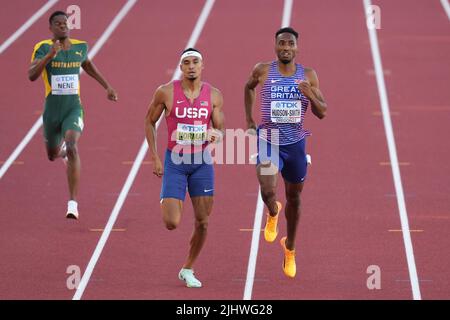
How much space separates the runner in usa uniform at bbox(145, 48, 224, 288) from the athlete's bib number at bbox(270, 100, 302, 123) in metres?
0.47

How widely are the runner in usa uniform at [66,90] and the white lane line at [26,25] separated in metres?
6.56

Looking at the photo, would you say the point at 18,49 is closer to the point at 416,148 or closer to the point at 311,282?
the point at 416,148

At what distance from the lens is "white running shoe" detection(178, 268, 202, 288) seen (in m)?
9.97

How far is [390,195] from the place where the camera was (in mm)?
12703

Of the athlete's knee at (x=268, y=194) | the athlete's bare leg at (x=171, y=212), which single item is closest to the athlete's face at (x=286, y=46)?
the athlete's knee at (x=268, y=194)

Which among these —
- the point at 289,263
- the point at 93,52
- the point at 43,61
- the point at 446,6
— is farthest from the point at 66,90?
the point at 446,6

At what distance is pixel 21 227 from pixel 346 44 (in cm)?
770

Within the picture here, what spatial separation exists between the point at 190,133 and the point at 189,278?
114 centimetres

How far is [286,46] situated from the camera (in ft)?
32.5

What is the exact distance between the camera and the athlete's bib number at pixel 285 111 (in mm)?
9984

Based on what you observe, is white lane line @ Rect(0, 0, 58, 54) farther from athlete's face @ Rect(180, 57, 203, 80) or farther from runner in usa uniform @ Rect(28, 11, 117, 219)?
athlete's face @ Rect(180, 57, 203, 80)

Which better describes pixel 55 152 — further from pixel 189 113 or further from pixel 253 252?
pixel 189 113

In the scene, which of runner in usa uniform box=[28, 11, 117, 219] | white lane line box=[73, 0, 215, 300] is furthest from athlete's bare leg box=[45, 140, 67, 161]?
white lane line box=[73, 0, 215, 300]

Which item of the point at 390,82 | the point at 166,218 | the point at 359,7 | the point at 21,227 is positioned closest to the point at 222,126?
the point at 166,218
